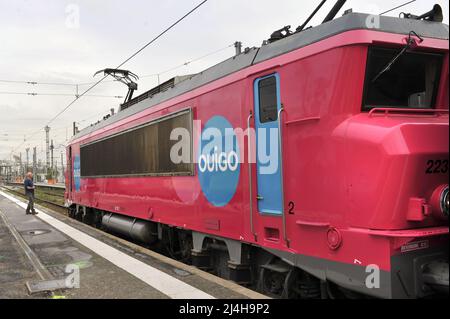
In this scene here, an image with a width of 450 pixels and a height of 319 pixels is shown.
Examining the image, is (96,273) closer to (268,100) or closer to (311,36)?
(268,100)

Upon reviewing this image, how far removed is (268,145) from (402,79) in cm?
154

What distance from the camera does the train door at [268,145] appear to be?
4.93 metres

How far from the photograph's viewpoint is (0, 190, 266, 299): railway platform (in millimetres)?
5496

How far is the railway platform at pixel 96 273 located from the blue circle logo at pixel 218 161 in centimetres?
113

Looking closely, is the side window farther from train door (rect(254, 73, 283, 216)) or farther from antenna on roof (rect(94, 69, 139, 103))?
antenna on roof (rect(94, 69, 139, 103))

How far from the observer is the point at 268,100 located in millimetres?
5113

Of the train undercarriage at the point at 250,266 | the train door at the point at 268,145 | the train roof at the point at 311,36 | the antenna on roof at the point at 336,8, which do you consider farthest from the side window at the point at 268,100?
the train undercarriage at the point at 250,266

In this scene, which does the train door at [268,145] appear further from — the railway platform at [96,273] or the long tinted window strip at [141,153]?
the long tinted window strip at [141,153]

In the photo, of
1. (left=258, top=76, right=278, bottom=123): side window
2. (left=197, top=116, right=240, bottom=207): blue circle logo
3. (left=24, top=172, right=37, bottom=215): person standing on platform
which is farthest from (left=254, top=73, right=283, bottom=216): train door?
(left=24, top=172, right=37, bottom=215): person standing on platform

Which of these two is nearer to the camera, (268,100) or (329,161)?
(329,161)

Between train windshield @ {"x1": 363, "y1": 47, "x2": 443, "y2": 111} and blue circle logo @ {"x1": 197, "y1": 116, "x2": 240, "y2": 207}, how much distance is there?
1.89m

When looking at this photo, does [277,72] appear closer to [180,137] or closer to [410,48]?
[410,48]

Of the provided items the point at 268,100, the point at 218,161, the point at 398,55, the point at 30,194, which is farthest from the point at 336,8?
the point at 30,194
